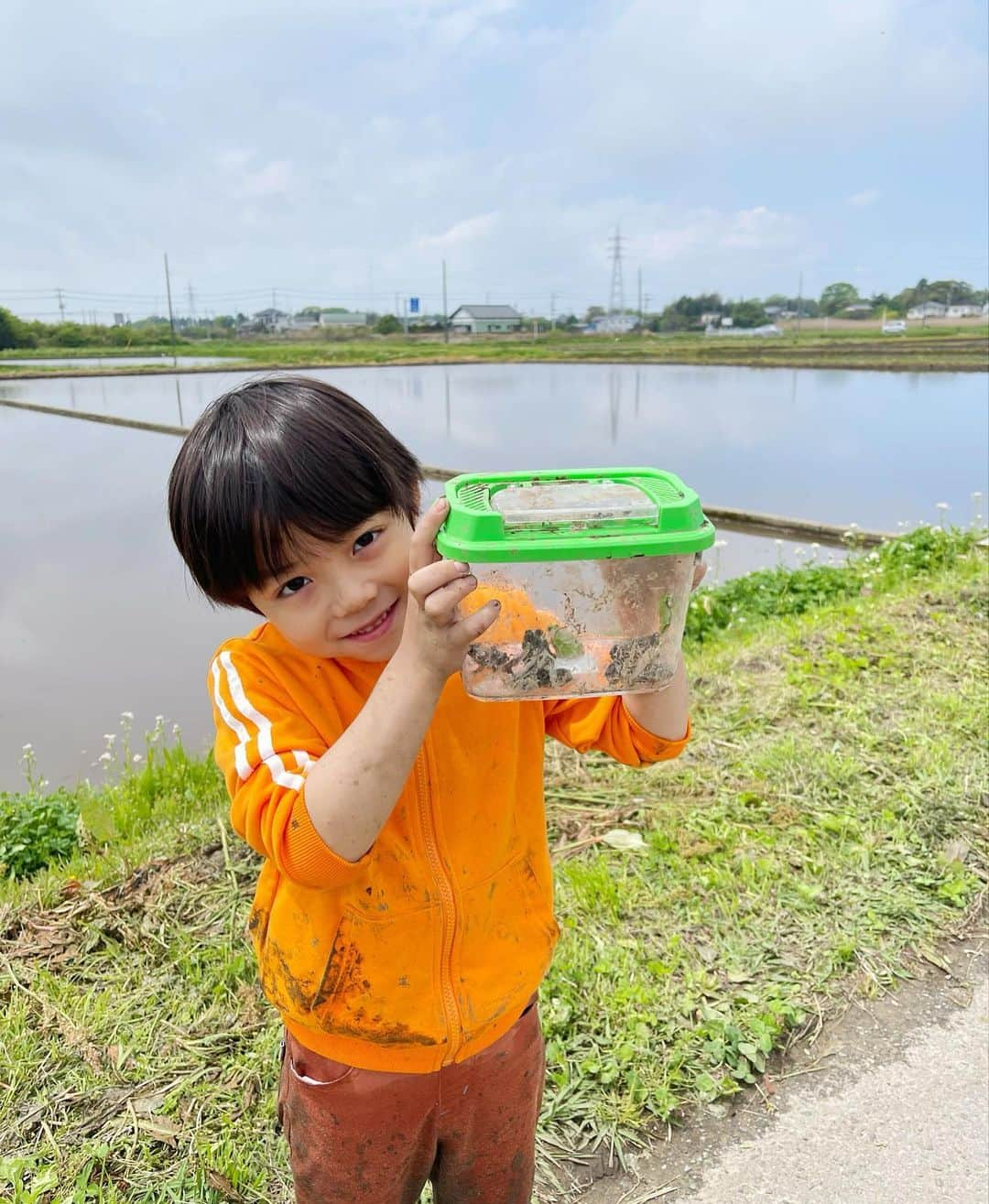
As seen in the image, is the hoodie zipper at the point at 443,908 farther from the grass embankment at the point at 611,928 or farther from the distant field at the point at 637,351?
the distant field at the point at 637,351

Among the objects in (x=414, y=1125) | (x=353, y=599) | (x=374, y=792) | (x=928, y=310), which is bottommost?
(x=414, y=1125)

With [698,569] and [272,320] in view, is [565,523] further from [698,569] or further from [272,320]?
[272,320]

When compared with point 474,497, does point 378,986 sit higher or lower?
lower

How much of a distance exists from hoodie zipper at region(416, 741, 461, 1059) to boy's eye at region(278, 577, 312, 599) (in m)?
0.24

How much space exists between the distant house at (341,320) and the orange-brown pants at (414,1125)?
186 ft

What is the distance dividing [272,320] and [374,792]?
55.0 m

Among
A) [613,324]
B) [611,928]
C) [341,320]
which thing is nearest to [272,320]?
[341,320]

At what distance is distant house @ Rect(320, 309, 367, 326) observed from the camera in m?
55.6

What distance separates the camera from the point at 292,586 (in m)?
1.01

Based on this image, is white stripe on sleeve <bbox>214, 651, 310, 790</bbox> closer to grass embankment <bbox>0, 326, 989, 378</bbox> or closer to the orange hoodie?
the orange hoodie

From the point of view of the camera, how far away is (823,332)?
4525cm

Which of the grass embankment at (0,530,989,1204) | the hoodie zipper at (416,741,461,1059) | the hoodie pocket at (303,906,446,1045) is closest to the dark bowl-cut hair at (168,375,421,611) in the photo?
the hoodie zipper at (416,741,461,1059)

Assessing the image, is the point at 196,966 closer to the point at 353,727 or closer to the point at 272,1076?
the point at 272,1076

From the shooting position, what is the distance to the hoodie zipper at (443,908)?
109 cm
